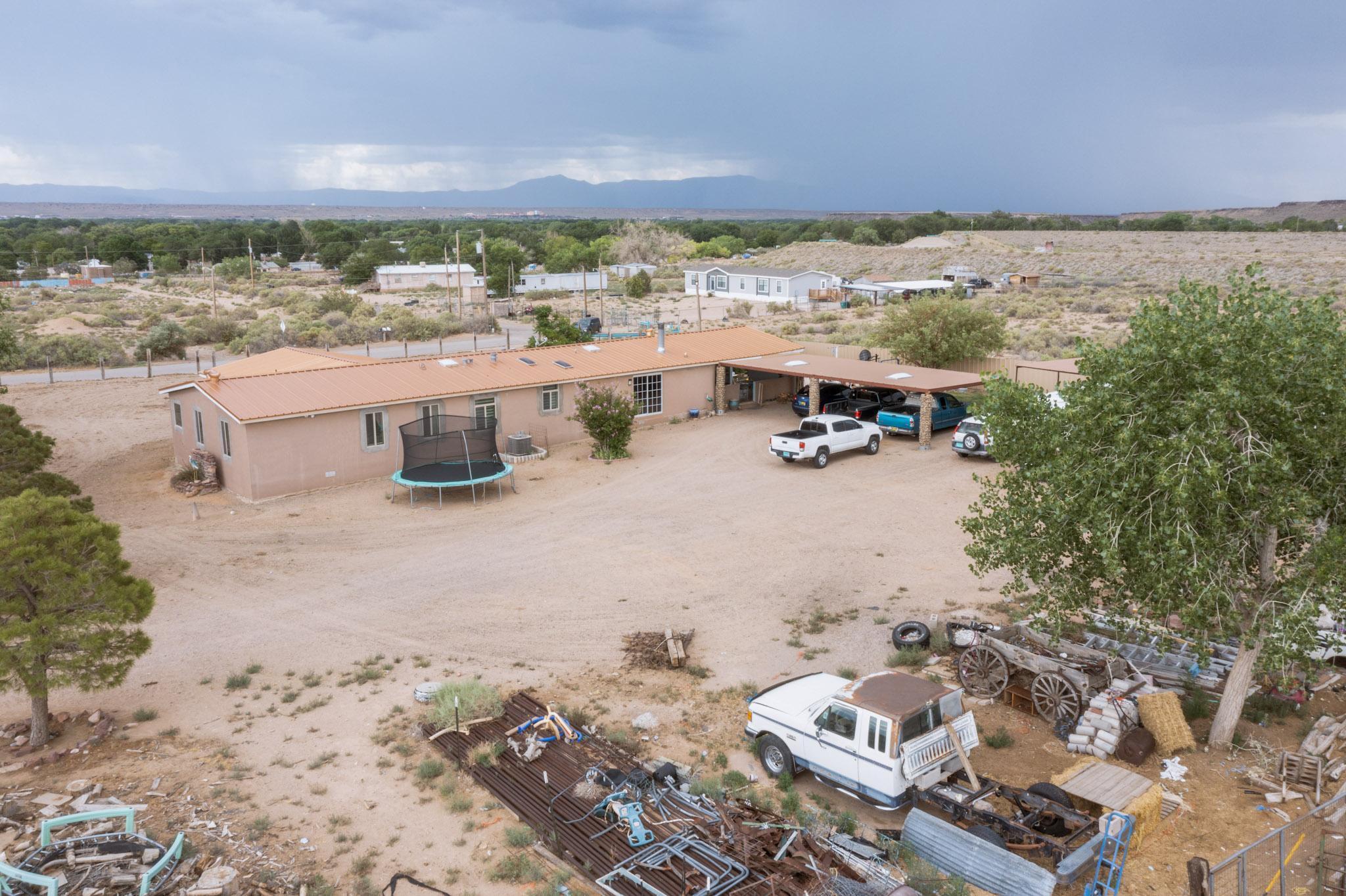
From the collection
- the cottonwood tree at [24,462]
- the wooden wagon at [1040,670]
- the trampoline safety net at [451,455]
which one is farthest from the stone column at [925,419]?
the cottonwood tree at [24,462]

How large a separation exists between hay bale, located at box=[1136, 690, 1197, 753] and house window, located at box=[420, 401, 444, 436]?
66.4 ft

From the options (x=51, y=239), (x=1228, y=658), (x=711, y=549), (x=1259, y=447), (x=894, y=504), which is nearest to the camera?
(x=1259, y=447)

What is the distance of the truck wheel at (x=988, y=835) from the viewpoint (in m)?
9.64

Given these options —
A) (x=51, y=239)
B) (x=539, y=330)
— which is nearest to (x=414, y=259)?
(x=51, y=239)

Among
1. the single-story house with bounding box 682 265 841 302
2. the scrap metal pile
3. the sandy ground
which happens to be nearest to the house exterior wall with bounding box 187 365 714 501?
the sandy ground

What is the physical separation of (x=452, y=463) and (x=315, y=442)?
372 centimetres

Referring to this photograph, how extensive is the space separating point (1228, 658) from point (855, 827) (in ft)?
23.0

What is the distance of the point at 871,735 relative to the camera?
423 inches

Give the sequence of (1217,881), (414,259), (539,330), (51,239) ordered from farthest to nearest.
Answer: (51,239) < (414,259) < (539,330) < (1217,881)

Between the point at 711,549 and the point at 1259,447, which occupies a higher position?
the point at 1259,447

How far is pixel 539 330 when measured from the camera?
139 feet

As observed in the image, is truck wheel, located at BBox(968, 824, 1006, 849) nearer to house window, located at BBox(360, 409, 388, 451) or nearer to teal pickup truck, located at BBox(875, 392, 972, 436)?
house window, located at BBox(360, 409, 388, 451)

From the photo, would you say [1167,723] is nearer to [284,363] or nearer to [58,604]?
[58,604]

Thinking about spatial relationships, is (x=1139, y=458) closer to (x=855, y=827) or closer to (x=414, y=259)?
(x=855, y=827)
